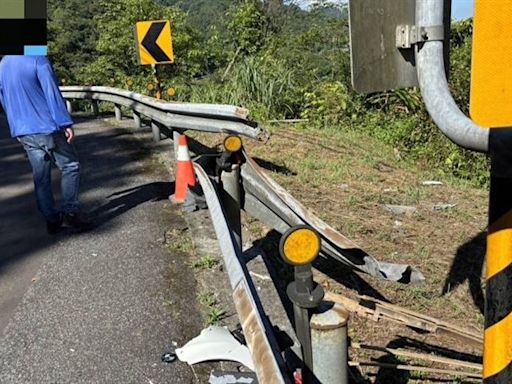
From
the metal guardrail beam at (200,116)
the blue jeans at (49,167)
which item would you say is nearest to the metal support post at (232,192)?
the metal guardrail beam at (200,116)

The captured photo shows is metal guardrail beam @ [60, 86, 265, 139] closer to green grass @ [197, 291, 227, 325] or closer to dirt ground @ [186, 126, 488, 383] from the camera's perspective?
dirt ground @ [186, 126, 488, 383]

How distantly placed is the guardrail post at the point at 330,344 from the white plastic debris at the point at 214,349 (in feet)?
4.25

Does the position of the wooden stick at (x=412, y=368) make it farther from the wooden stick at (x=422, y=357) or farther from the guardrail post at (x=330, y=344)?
the guardrail post at (x=330, y=344)

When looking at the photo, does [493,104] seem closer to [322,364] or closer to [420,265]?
[322,364]

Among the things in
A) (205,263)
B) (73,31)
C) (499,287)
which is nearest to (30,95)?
(205,263)

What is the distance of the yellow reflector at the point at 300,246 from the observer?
77.0 inches

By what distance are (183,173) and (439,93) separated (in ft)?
15.3

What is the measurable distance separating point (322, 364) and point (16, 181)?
21.2 ft

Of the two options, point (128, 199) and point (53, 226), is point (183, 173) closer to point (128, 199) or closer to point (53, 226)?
point (128, 199)

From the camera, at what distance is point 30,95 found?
209 inches

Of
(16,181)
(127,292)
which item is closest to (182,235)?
(127,292)

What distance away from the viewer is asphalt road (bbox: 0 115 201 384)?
330cm

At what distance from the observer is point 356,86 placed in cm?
190

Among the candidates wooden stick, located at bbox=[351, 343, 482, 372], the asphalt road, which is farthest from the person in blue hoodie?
wooden stick, located at bbox=[351, 343, 482, 372]
